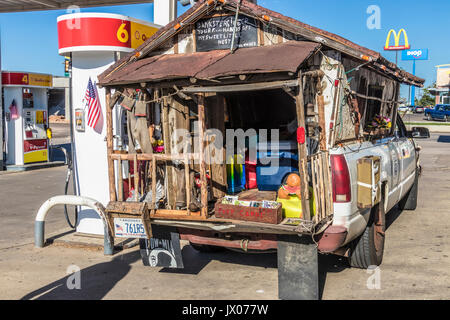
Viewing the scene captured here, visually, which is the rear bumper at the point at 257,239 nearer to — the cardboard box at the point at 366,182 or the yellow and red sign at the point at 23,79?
the cardboard box at the point at 366,182

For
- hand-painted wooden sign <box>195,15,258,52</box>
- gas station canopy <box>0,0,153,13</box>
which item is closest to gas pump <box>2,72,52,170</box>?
gas station canopy <box>0,0,153,13</box>


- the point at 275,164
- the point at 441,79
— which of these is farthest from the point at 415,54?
the point at 275,164

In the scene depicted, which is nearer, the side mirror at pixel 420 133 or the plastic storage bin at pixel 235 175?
the plastic storage bin at pixel 235 175

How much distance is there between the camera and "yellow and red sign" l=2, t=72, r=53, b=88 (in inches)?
612

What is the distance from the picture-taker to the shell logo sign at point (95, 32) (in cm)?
745

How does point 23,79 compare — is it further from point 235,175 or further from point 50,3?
point 235,175

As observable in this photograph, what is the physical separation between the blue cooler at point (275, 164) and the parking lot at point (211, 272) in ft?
3.26

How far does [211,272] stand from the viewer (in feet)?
20.5

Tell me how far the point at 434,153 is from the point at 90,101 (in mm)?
16083

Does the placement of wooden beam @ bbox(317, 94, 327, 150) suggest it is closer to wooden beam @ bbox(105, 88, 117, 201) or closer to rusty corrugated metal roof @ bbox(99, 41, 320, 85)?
rusty corrugated metal roof @ bbox(99, 41, 320, 85)

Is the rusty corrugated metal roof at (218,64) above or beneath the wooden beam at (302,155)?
above

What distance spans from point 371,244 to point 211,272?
1.90 m

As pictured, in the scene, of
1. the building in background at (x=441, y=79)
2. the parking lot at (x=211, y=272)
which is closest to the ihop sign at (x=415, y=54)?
the building in background at (x=441, y=79)

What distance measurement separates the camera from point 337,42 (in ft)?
17.3
